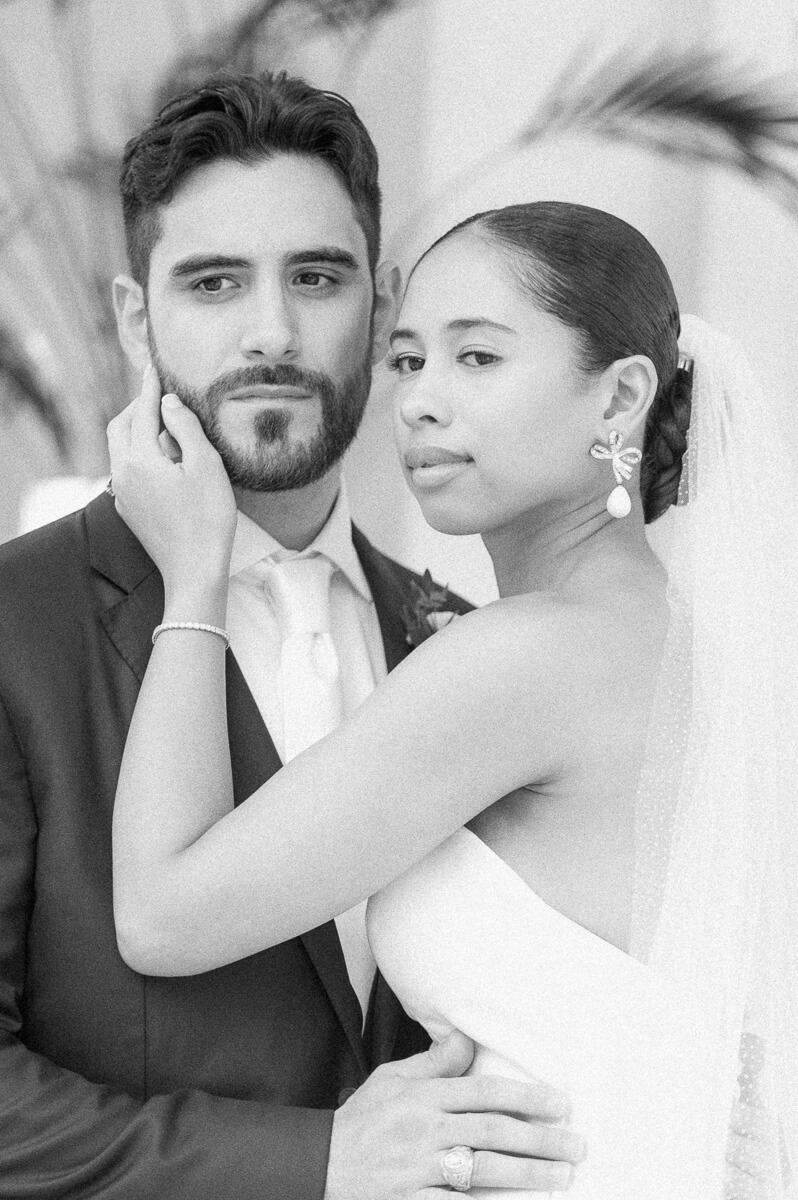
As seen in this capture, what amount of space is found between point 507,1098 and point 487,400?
36.5 inches

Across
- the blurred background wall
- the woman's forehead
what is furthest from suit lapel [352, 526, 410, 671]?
the blurred background wall

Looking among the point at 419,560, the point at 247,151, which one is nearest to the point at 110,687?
the point at 247,151

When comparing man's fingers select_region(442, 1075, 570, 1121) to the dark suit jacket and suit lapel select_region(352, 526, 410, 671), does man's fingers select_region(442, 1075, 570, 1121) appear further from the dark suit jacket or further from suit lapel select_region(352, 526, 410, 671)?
suit lapel select_region(352, 526, 410, 671)

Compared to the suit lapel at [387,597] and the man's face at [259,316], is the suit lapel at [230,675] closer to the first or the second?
the man's face at [259,316]

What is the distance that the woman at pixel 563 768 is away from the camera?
1929mm

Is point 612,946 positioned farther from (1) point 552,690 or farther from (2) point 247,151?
(2) point 247,151

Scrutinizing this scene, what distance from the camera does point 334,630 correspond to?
264 centimetres

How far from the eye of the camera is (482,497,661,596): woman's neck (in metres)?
2.15

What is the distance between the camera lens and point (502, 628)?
1976mm

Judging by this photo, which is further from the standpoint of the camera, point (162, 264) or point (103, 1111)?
point (162, 264)

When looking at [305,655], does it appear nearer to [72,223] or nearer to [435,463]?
[435,463]

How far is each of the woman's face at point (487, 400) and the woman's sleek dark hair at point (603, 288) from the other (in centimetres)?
3

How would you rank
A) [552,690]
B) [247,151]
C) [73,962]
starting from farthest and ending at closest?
[247,151], [73,962], [552,690]

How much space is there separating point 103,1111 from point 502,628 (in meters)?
0.85
